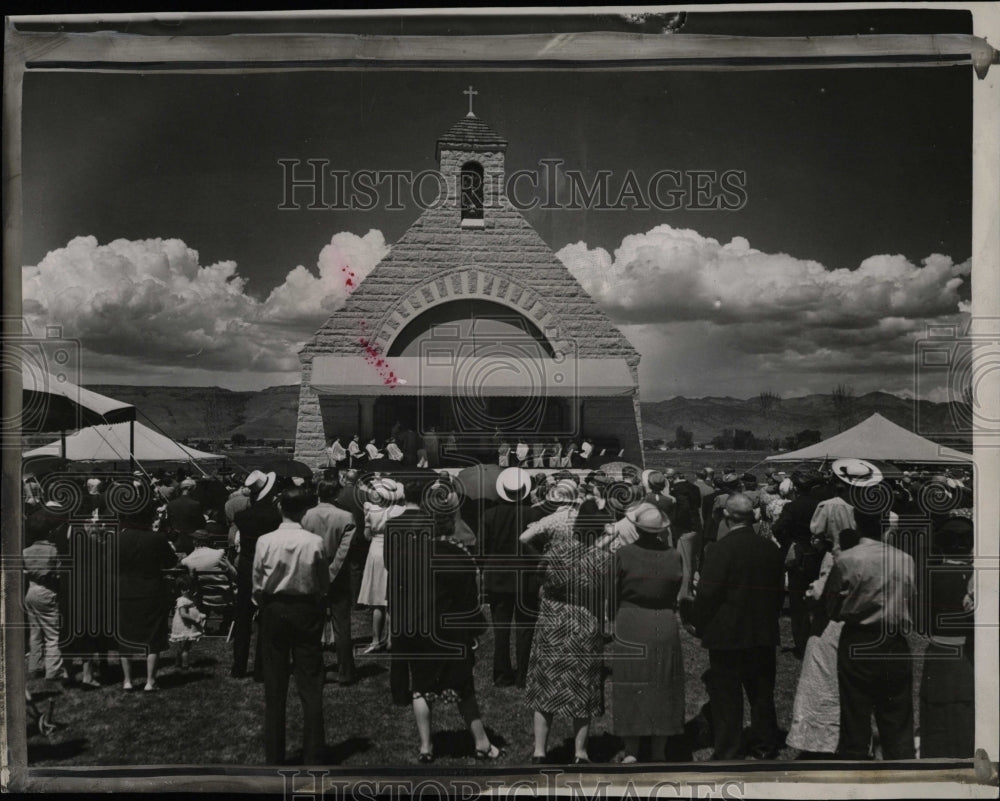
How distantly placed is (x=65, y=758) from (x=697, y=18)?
7.80 meters

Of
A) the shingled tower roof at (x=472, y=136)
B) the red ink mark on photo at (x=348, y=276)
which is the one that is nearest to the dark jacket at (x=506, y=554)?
the red ink mark on photo at (x=348, y=276)

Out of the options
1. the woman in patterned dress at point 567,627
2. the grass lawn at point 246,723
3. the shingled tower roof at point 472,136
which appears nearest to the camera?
the woman in patterned dress at point 567,627

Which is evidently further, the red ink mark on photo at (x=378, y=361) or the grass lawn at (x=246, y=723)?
the red ink mark on photo at (x=378, y=361)

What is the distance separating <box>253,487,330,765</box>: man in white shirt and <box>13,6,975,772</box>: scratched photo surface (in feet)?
1.45

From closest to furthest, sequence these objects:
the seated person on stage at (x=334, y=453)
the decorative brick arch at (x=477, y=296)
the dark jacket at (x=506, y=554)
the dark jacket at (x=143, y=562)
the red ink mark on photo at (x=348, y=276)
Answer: the dark jacket at (x=143, y=562)
the dark jacket at (x=506, y=554)
the red ink mark on photo at (x=348, y=276)
the decorative brick arch at (x=477, y=296)
the seated person on stage at (x=334, y=453)

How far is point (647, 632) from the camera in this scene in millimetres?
5266

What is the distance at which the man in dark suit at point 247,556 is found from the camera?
6395mm

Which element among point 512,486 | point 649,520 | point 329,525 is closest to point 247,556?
point 329,525

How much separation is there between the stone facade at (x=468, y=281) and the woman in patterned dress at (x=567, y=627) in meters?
2.25

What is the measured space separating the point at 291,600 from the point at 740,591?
301 cm

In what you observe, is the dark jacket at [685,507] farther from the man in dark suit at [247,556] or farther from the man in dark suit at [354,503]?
the man in dark suit at [247,556]

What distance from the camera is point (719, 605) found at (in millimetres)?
5445

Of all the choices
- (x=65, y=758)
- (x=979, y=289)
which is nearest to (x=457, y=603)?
(x=65, y=758)

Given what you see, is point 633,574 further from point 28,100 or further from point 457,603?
point 28,100
